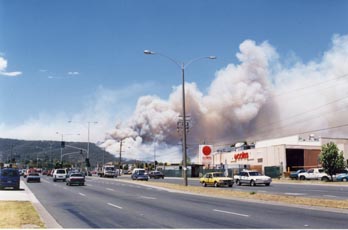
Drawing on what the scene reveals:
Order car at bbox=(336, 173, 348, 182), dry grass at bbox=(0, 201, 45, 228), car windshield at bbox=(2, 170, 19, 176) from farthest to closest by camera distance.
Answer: car at bbox=(336, 173, 348, 182)
car windshield at bbox=(2, 170, 19, 176)
dry grass at bbox=(0, 201, 45, 228)

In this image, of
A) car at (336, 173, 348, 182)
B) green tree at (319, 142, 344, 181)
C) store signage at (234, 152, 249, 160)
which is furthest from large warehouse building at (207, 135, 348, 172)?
green tree at (319, 142, 344, 181)

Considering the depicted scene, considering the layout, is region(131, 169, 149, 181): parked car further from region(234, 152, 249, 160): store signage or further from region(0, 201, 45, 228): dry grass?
region(0, 201, 45, 228): dry grass

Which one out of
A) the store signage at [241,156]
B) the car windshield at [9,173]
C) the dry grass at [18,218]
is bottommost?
the dry grass at [18,218]

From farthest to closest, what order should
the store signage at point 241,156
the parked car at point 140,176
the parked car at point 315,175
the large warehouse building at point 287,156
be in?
the store signage at point 241,156 → the large warehouse building at point 287,156 → the parked car at point 140,176 → the parked car at point 315,175

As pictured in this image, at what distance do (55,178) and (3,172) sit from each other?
78.5 ft

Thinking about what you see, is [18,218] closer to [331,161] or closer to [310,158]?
[331,161]

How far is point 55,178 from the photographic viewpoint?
6084 centimetres

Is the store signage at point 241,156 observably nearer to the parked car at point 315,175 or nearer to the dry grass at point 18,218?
the parked car at point 315,175

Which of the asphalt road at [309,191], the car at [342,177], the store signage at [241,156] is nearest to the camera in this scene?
the asphalt road at [309,191]

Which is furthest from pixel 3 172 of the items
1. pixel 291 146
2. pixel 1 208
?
pixel 291 146

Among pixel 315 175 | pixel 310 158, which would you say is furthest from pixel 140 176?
pixel 310 158

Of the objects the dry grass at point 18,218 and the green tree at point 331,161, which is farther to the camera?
the green tree at point 331,161

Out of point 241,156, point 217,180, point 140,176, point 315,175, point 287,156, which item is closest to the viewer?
point 217,180

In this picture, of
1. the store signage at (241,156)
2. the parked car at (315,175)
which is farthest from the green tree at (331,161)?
the store signage at (241,156)
